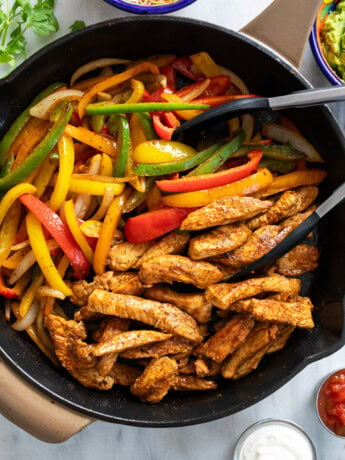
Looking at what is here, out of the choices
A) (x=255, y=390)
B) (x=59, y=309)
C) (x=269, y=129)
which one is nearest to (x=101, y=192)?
(x=59, y=309)

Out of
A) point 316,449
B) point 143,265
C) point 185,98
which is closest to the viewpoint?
point 143,265

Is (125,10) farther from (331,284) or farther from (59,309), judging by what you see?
(331,284)

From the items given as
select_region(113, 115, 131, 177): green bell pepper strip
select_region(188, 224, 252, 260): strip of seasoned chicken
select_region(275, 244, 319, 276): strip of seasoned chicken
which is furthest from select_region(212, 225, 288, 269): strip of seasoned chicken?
select_region(113, 115, 131, 177): green bell pepper strip

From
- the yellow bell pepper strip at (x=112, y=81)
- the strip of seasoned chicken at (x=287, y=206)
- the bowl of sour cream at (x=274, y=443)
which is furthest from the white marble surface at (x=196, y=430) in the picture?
the strip of seasoned chicken at (x=287, y=206)

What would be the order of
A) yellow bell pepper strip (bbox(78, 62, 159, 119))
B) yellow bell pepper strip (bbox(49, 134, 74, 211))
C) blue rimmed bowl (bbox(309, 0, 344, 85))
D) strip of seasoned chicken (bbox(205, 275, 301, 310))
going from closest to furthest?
strip of seasoned chicken (bbox(205, 275, 301, 310))
yellow bell pepper strip (bbox(49, 134, 74, 211))
yellow bell pepper strip (bbox(78, 62, 159, 119))
blue rimmed bowl (bbox(309, 0, 344, 85))

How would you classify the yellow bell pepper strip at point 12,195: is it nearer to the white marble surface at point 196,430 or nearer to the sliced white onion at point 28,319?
the sliced white onion at point 28,319

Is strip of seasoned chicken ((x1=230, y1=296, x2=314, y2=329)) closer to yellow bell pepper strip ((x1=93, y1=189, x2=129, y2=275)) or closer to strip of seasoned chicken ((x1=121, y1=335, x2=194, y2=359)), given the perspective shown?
strip of seasoned chicken ((x1=121, y1=335, x2=194, y2=359))
